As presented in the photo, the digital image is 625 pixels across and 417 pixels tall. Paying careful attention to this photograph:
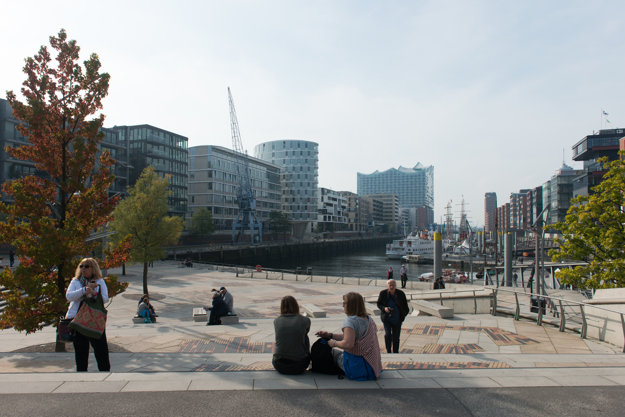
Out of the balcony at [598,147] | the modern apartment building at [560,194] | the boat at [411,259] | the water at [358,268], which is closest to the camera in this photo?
the water at [358,268]

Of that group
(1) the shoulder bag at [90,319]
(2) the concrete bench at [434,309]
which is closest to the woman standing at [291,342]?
(1) the shoulder bag at [90,319]

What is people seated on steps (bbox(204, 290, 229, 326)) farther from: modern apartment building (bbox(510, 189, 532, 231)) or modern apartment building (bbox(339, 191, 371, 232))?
modern apartment building (bbox(339, 191, 371, 232))

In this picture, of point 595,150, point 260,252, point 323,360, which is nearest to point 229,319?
point 323,360

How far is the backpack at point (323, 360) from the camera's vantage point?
537 centimetres

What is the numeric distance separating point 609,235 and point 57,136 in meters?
16.0

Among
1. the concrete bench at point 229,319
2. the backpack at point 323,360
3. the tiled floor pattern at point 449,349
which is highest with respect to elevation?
the backpack at point 323,360

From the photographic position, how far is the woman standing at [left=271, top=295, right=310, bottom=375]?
5281 millimetres

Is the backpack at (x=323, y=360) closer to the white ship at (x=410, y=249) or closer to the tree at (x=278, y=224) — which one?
the white ship at (x=410, y=249)

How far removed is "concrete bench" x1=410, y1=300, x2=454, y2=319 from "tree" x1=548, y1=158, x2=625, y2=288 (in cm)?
489

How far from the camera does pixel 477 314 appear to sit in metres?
13.2

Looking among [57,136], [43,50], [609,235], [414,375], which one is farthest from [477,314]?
[43,50]

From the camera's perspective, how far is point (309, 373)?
5453 mm

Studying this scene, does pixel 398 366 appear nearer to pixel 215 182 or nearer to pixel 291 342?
pixel 291 342

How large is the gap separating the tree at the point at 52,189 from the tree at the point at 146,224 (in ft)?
50.5
